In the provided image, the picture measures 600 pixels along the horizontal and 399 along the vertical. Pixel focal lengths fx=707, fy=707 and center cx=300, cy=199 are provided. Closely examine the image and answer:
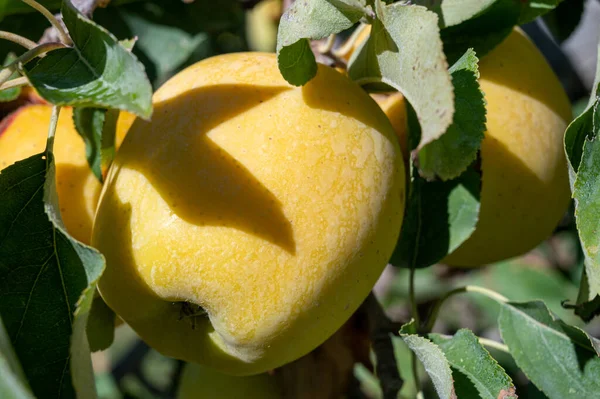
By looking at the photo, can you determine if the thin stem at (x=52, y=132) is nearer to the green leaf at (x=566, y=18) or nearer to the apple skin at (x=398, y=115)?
the apple skin at (x=398, y=115)

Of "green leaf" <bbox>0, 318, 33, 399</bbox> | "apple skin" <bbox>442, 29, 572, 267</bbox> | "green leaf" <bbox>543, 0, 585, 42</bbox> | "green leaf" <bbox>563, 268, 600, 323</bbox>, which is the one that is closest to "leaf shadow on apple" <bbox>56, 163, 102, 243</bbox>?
"green leaf" <bbox>0, 318, 33, 399</bbox>

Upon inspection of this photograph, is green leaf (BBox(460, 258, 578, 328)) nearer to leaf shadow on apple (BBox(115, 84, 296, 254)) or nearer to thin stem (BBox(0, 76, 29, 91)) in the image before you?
leaf shadow on apple (BBox(115, 84, 296, 254))

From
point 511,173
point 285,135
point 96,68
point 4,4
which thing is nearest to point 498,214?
point 511,173

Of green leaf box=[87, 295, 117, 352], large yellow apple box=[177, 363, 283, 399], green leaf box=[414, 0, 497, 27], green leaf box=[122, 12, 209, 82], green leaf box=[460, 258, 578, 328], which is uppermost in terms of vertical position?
green leaf box=[414, 0, 497, 27]

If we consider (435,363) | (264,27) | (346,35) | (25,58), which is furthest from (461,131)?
(264,27)

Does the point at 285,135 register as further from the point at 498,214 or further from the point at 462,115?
the point at 498,214

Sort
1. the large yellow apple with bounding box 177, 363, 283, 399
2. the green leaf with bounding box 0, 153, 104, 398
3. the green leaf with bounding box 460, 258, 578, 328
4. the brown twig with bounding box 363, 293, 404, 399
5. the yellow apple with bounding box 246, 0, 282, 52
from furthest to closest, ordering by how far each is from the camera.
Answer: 1. the green leaf with bounding box 460, 258, 578, 328
2. the yellow apple with bounding box 246, 0, 282, 52
3. the large yellow apple with bounding box 177, 363, 283, 399
4. the brown twig with bounding box 363, 293, 404, 399
5. the green leaf with bounding box 0, 153, 104, 398

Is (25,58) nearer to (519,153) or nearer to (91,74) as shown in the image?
(91,74)
